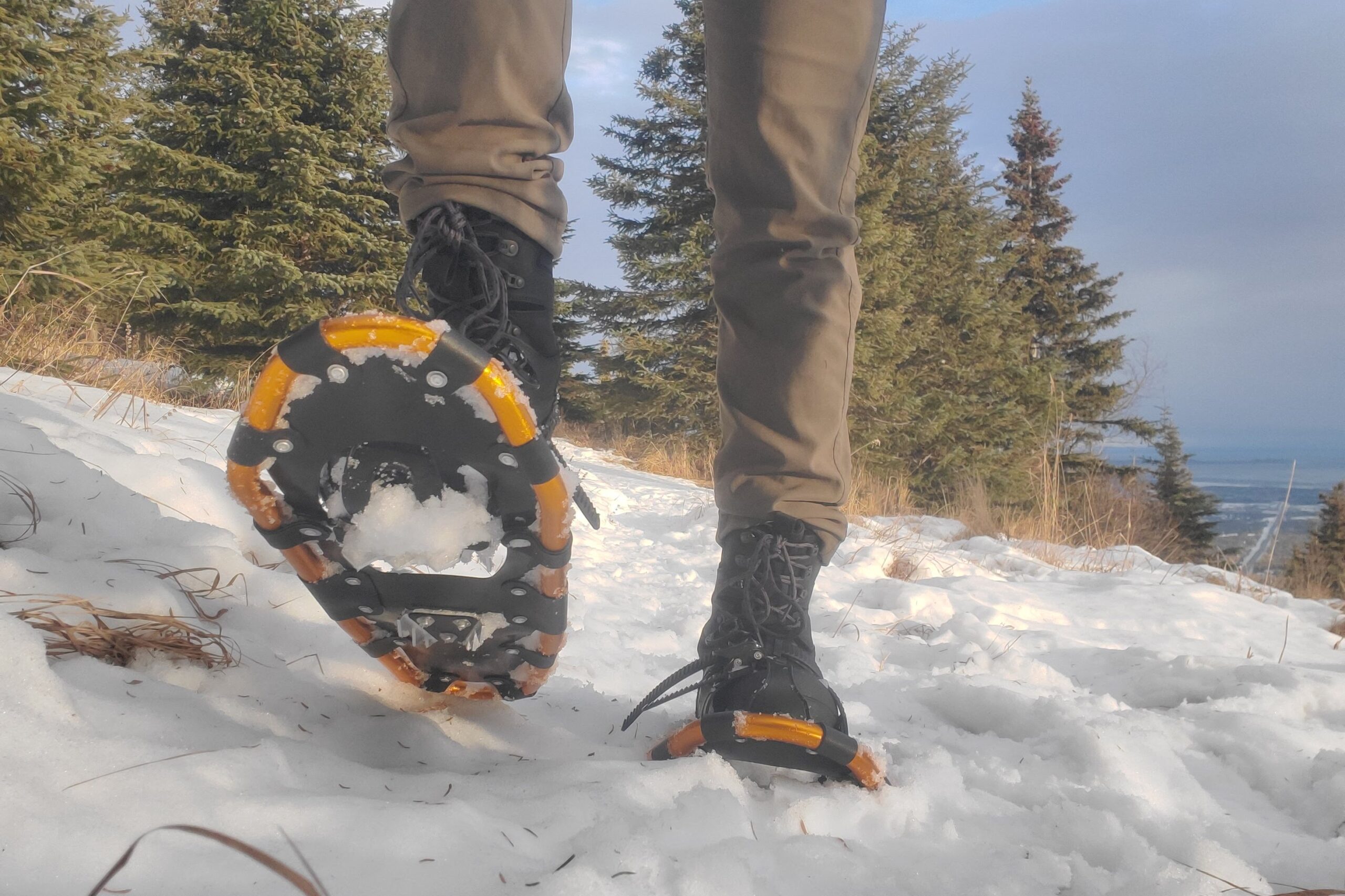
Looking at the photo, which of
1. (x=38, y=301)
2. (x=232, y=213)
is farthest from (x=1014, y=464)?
(x=38, y=301)

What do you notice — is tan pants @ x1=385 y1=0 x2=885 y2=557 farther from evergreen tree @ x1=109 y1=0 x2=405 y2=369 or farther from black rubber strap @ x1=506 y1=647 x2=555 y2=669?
evergreen tree @ x1=109 y1=0 x2=405 y2=369

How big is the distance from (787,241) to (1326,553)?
1744cm

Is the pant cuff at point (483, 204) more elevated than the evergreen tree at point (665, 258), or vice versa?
the evergreen tree at point (665, 258)

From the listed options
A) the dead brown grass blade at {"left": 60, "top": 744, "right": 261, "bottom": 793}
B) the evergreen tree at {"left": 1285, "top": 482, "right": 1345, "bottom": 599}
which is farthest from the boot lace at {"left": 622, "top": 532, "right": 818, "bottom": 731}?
the evergreen tree at {"left": 1285, "top": 482, "right": 1345, "bottom": 599}

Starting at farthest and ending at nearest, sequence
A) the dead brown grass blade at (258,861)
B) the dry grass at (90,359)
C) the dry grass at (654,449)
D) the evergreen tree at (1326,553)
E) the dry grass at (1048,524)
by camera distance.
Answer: the evergreen tree at (1326,553) < the dry grass at (654,449) < the dry grass at (1048,524) < the dry grass at (90,359) < the dead brown grass blade at (258,861)

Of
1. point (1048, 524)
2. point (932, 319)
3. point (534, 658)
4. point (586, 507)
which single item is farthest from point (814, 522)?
Result: point (932, 319)

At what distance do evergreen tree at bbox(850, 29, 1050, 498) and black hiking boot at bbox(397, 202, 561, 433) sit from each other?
9162mm

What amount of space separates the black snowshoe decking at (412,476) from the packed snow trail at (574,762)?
0.35 ft

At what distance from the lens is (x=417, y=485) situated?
0.77 m

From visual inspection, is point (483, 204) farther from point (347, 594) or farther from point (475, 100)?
point (347, 594)

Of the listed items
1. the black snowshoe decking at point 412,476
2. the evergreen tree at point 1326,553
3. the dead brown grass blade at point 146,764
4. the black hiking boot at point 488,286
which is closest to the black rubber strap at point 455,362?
the black snowshoe decking at point 412,476

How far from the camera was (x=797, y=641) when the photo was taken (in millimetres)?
955

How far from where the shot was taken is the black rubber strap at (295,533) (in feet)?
2.42

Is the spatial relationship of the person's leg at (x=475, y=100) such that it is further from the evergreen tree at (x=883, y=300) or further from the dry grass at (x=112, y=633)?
the evergreen tree at (x=883, y=300)
